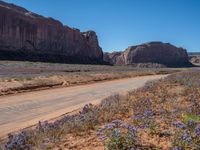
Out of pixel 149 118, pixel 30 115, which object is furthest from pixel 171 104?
pixel 30 115

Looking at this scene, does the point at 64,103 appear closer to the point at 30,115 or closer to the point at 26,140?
the point at 30,115

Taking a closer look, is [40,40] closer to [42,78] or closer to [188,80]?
[42,78]

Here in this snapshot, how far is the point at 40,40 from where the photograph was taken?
116375 mm

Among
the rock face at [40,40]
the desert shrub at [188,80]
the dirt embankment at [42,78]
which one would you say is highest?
the rock face at [40,40]

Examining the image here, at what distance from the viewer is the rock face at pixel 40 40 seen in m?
102

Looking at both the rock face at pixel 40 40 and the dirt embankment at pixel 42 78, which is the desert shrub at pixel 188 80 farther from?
the rock face at pixel 40 40

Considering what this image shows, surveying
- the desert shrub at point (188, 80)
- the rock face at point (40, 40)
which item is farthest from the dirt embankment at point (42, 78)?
the rock face at point (40, 40)

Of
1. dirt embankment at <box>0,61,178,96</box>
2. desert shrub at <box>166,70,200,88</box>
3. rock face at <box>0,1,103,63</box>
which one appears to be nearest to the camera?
desert shrub at <box>166,70,200,88</box>

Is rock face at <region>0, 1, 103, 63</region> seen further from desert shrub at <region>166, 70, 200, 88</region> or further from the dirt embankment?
desert shrub at <region>166, 70, 200, 88</region>

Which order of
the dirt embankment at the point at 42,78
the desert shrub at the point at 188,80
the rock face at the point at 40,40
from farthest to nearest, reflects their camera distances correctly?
the rock face at the point at 40,40
the dirt embankment at the point at 42,78
the desert shrub at the point at 188,80

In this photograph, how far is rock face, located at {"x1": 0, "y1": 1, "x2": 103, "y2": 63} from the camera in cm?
10238

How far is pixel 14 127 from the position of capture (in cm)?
1077

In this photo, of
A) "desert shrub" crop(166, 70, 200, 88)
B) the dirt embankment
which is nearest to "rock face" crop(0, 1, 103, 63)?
the dirt embankment

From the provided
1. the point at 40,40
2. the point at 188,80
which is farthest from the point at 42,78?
the point at 40,40
